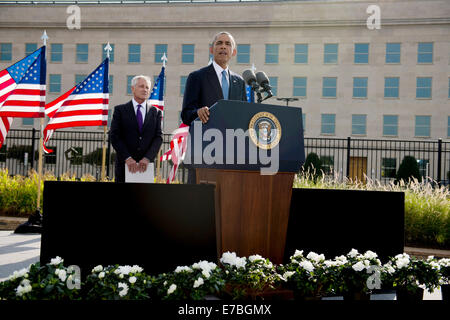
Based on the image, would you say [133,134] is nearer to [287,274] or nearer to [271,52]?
[287,274]

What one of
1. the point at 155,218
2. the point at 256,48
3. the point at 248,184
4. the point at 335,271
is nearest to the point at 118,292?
the point at 155,218

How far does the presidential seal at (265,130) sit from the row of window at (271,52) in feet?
124

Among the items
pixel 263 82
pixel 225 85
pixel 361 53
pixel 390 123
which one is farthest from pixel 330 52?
pixel 263 82

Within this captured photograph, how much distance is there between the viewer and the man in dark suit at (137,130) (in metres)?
5.65

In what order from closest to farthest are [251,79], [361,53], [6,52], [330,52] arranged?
[251,79] < [361,53] < [330,52] < [6,52]

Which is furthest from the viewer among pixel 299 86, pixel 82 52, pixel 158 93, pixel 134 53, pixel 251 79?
pixel 82 52

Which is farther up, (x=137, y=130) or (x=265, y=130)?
(x=137, y=130)

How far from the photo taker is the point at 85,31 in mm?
42406

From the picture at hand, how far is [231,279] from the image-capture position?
9.41ft

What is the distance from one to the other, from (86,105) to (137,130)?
3709 millimetres

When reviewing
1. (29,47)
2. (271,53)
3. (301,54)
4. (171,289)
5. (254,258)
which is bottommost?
(171,289)

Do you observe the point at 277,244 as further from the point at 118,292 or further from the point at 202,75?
the point at 202,75

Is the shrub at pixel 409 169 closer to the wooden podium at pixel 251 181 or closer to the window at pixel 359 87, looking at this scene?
the window at pixel 359 87

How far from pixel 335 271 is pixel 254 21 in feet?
128
